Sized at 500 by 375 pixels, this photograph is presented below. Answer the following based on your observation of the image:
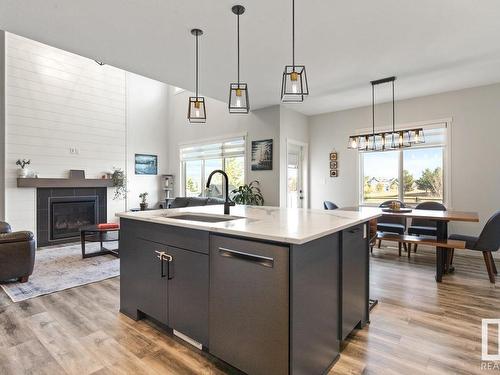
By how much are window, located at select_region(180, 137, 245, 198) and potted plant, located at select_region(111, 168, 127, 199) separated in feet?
5.00

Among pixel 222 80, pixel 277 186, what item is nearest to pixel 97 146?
pixel 222 80

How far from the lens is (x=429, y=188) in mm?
5039

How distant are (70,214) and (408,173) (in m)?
7.04

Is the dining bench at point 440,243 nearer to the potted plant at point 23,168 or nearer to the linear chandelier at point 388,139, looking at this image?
the linear chandelier at point 388,139

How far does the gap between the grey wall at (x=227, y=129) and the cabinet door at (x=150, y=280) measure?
11.4 feet

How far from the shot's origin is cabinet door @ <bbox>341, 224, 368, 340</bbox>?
1.96 m

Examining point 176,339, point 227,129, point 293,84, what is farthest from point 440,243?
point 227,129

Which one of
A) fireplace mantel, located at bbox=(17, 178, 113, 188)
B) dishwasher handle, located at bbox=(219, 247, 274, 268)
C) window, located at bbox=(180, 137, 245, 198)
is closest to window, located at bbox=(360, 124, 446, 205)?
window, located at bbox=(180, 137, 245, 198)

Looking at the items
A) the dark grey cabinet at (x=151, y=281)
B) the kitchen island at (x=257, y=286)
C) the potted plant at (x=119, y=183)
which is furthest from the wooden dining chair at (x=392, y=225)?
the potted plant at (x=119, y=183)

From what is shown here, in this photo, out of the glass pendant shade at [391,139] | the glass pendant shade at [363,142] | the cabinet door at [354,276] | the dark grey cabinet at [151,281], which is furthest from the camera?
the glass pendant shade at [363,142]

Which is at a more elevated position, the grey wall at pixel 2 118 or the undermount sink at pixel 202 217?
the grey wall at pixel 2 118

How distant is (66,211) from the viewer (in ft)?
19.2

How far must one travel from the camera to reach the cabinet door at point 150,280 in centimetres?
213

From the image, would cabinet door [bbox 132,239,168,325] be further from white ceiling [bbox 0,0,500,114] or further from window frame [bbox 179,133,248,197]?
window frame [bbox 179,133,248,197]
